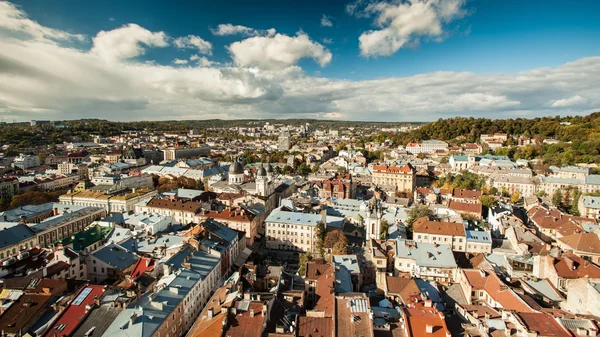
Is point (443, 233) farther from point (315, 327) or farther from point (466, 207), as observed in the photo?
point (315, 327)

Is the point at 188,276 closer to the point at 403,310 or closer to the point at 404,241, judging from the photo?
the point at 403,310

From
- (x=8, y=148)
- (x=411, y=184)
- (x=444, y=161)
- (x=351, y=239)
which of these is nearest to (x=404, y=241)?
(x=351, y=239)

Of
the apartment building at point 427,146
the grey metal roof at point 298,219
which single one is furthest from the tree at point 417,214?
the apartment building at point 427,146

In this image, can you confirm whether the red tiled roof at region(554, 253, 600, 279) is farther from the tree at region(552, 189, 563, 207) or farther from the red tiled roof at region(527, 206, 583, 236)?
the tree at region(552, 189, 563, 207)

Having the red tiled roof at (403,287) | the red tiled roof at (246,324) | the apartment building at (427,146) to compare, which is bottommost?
the red tiled roof at (403,287)

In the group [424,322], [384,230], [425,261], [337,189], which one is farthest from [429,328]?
[337,189]

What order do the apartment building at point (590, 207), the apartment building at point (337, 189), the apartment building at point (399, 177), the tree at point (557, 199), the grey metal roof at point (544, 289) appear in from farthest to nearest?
the apartment building at point (399, 177) < the apartment building at point (337, 189) < the tree at point (557, 199) < the apartment building at point (590, 207) < the grey metal roof at point (544, 289)

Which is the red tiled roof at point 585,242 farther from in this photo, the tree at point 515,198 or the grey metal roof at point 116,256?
the grey metal roof at point 116,256
